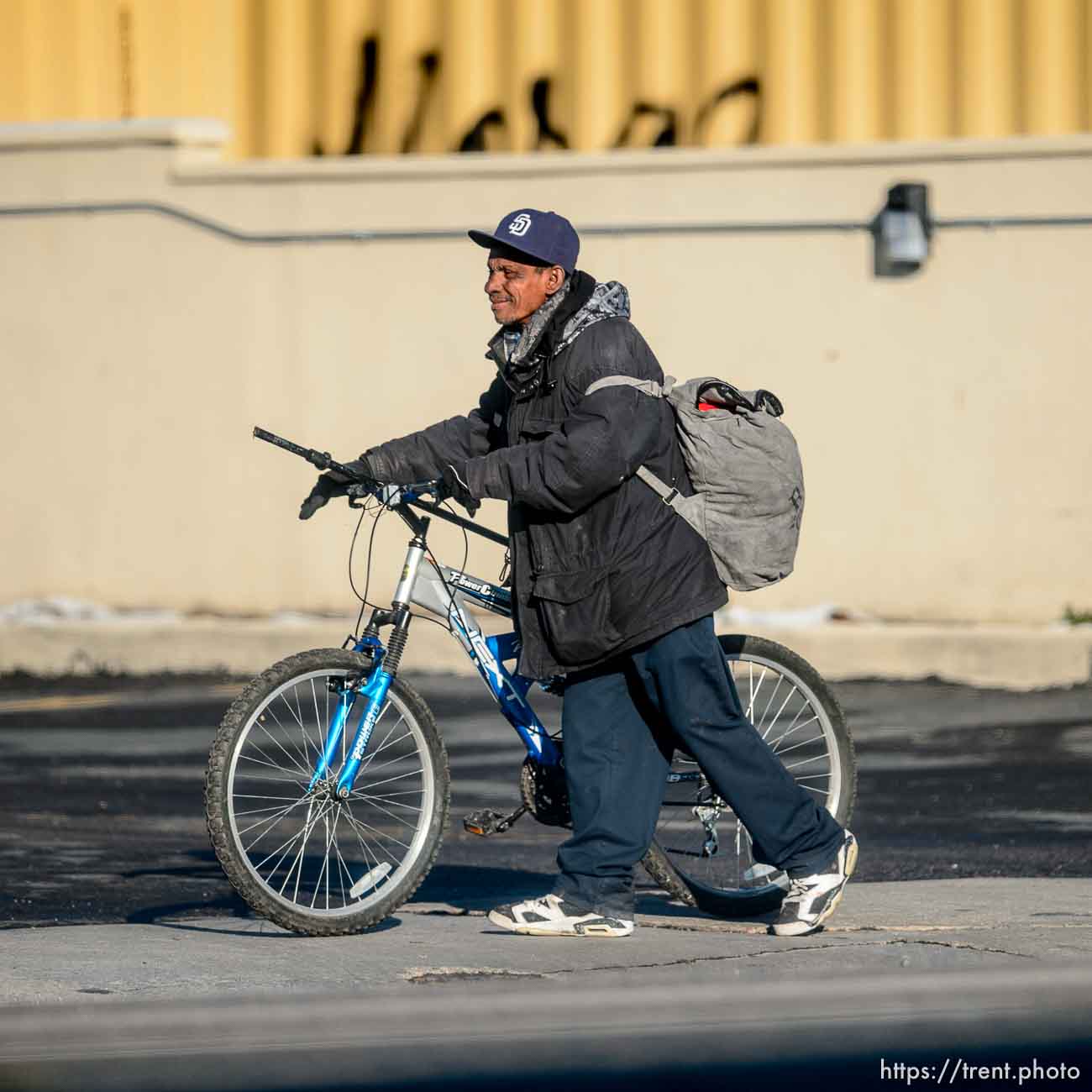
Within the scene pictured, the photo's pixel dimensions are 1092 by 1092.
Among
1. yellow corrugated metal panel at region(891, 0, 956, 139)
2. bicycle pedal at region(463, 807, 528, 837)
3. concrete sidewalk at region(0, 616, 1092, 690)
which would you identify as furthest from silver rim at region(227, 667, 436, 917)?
yellow corrugated metal panel at region(891, 0, 956, 139)

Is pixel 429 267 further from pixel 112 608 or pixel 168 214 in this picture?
pixel 112 608

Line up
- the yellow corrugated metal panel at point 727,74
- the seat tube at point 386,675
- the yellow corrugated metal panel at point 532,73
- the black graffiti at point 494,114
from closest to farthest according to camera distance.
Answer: the seat tube at point 386,675
the yellow corrugated metal panel at point 727,74
the black graffiti at point 494,114
the yellow corrugated metal panel at point 532,73

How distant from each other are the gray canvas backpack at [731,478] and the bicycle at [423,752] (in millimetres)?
569

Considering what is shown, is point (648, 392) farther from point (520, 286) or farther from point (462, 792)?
point (462, 792)

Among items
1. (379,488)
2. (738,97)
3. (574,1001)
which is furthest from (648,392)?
(738,97)

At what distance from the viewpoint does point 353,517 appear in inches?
486

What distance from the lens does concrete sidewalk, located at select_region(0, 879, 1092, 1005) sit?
552 centimetres

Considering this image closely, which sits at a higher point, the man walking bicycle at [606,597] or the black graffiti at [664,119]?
the black graffiti at [664,119]

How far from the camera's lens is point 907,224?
11.6m

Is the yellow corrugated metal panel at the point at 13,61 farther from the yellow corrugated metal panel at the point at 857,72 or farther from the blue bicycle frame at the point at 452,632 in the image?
the blue bicycle frame at the point at 452,632

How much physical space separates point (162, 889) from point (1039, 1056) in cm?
371

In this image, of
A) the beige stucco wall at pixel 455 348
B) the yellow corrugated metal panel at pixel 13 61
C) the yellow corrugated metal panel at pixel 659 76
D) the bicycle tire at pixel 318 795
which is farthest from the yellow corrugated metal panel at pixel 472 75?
the bicycle tire at pixel 318 795

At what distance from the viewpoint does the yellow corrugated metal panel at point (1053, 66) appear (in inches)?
475

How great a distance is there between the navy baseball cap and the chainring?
4.41 ft
